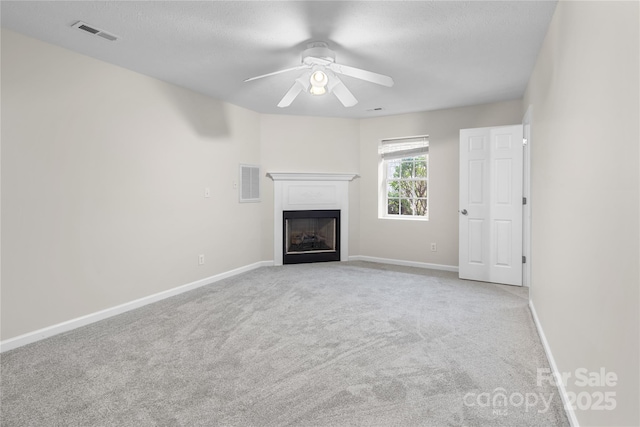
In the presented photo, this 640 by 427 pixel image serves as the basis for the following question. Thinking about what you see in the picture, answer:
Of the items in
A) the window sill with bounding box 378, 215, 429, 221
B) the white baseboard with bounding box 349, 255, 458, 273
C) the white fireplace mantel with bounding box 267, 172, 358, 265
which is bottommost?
the white baseboard with bounding box 349, 255, 458, 273

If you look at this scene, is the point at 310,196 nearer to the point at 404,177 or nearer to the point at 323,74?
the point at 404,177

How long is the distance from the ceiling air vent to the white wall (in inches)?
19.0

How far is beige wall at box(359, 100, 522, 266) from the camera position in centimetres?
502

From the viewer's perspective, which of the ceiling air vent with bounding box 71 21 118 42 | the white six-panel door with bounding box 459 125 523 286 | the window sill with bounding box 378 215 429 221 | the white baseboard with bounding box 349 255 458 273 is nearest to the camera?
the ceiling air vent with bounding box 71 21 118 42

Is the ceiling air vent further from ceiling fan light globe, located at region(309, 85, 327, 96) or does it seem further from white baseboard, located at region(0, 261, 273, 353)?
white baseboard, located at region(0, 261, 273, 353)

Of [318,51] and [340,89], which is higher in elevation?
[318,51]

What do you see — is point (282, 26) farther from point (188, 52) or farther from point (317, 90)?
point (188, 52)

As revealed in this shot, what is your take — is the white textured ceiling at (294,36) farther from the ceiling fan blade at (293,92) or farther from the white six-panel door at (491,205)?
the white six-panel door at (491,205)

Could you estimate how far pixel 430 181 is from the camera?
17.5 feet

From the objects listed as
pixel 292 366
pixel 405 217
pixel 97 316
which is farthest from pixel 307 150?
pixel 292 366

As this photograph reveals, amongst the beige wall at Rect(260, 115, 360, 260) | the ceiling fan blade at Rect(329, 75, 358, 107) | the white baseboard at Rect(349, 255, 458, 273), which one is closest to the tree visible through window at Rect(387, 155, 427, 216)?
the beige wall at Rect(260, 115, 360, 260)

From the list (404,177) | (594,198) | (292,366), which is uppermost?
(404,177)

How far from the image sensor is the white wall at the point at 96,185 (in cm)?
272

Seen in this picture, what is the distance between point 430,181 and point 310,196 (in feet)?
6.03
